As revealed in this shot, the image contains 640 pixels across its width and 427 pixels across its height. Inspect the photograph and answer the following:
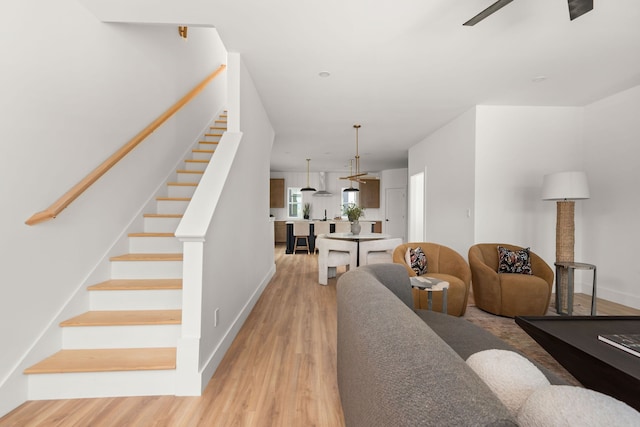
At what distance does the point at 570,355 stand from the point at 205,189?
247 centimetres

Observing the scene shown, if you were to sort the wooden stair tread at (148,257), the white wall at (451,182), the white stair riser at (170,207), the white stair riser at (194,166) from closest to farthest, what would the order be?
1. the wooden stair tread at (148,257)
2. the white stair riser at (170,207)
3. the white stair riser at (194,166)
4. the white wall at (451,182)

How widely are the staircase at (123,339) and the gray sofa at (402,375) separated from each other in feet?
4.58

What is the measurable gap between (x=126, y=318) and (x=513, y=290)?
364 centimetres

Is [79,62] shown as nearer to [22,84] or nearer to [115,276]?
[22,84]

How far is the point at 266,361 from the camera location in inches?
90.4

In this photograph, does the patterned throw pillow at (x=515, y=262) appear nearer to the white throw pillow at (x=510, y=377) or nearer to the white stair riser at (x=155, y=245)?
the white throw pillow at (x=510, y=377)

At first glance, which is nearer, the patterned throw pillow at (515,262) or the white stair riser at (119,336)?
the white stair riser at (119,336)

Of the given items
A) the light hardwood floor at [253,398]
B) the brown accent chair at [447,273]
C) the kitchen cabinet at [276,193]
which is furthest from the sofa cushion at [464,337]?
the kitchen cabinet at [276,193]

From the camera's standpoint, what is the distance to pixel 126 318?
2123mm

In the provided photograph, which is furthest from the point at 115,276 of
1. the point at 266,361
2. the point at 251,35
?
the point at 251,35

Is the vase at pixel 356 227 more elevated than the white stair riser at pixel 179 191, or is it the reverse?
the white stair riser at pixel 179 191

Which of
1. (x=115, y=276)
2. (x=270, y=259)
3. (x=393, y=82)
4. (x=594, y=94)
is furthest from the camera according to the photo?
(x=270, y=259)

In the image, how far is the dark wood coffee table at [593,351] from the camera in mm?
1250

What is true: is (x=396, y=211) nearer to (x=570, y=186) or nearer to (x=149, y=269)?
(x=570, y=186)
